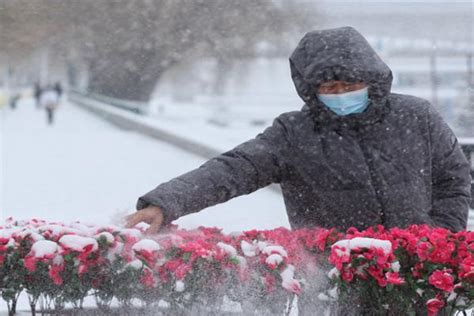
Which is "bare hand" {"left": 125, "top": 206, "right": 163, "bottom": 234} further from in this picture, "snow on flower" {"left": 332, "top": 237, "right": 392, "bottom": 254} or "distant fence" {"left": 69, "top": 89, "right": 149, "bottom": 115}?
"distant fence" {"left": 69, "top": 89, "right": 149, "bottom": 115}

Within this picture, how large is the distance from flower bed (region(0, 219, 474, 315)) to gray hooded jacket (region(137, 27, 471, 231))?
A: 0.35m

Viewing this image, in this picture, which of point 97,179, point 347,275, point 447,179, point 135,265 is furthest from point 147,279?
point 97,179

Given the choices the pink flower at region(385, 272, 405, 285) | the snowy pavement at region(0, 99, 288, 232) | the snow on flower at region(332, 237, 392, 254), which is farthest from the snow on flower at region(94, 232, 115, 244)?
the snowy pavement at region(0, 99, 288, 232)

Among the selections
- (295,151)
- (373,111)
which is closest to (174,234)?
(295,151)

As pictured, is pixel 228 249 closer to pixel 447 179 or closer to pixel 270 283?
pixel 270 283

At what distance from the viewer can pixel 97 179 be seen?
11.7 metres

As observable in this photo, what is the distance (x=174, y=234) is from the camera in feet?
8.10

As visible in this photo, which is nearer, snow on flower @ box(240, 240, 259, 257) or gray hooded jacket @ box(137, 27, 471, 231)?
snow on flower @ box(240, 240, 259, 257)

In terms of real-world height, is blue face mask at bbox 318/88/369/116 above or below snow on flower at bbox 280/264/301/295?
above

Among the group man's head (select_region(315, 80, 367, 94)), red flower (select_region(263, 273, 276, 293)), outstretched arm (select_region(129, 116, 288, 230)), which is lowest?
red flower (select_region(263, 273, 276, 293))

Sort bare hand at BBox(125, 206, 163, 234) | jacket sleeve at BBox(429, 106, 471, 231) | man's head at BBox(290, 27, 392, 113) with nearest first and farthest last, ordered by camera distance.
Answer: bare hand at BBox(125, 206, 163, 234) → man's head at BBox(290, 27, 392, 113) → jacket sleeve at BBox(429, 106, 471, 231)

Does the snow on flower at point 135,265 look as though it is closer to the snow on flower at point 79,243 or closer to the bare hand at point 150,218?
the snow on flower at point 79,243

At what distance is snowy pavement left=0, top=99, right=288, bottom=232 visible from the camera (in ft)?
25.4

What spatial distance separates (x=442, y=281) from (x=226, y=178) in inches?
28.2
